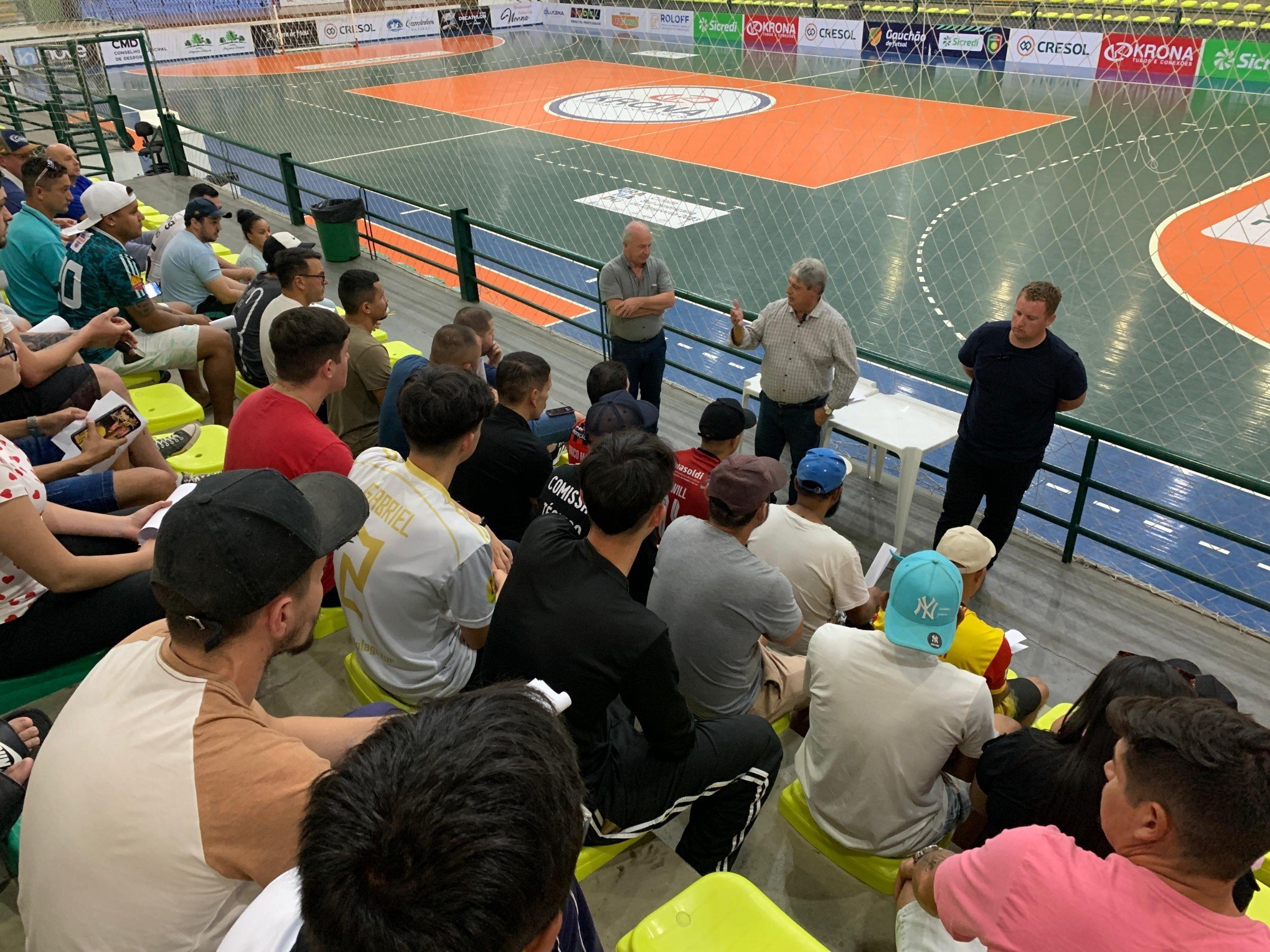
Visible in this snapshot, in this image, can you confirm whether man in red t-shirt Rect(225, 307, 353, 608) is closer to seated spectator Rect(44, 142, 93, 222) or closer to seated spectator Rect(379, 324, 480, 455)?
seated spectator Rect(379, 324, 480, 455)

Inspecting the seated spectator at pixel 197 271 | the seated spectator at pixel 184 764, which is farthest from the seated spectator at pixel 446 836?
the seated spectator at pixel 197 271

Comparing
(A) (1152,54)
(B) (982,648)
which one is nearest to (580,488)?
(B) (982,648)

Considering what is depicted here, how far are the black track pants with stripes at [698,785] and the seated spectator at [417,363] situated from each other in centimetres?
212

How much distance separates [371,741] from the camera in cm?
91

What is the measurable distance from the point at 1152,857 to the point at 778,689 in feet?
5.07

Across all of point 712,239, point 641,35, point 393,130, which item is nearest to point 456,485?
point 712,239

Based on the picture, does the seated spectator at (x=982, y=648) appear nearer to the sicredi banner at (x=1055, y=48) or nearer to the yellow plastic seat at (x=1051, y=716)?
the yellow plastic seat at (x=1051, y=716)

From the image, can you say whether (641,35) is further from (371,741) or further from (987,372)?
(371,741)

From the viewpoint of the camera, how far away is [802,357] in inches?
178

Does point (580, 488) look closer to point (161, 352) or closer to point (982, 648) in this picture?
point (982, 648)

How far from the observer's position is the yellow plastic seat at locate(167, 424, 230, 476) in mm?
3855

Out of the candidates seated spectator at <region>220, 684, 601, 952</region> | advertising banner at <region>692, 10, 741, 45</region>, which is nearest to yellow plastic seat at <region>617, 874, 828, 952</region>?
seated spectator at <region>220, 684, 601, 952</region>

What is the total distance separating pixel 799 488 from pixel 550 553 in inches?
60.1

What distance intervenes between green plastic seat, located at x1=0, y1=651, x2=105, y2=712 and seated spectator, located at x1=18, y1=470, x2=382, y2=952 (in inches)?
51.9
